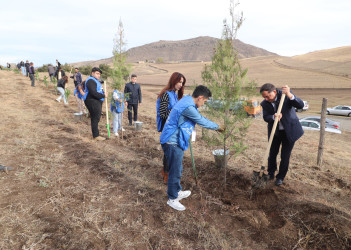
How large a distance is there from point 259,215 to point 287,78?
161 feet

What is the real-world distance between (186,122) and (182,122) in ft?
0.21

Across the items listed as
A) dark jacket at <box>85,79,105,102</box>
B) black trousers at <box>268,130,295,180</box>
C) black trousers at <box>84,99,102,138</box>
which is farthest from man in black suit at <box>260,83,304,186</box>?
black trousers at <box>84,99,102,138</box>

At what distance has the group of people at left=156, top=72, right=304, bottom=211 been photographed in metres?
2.93

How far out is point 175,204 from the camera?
10.7ft

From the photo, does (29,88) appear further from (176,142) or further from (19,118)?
(176,142)

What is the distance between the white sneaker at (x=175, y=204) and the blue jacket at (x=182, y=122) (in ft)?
2.90

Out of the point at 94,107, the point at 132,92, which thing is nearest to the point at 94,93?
the point at 94,107

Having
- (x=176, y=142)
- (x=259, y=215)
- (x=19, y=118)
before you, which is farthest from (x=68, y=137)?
(x=259, y=215)

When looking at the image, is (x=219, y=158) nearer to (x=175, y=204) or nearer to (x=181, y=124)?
(x=175, y=204)

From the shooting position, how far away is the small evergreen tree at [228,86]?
11.6 feet

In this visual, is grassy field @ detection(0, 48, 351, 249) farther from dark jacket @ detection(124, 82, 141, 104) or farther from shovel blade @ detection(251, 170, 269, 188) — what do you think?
dark jacket @ detection(124, 82, 141, 104)

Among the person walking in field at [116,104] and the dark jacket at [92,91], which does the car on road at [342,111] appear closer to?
the person walking in field at [116,104]

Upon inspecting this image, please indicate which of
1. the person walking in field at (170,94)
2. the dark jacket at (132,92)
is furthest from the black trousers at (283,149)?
the dark jacket at (132,92)

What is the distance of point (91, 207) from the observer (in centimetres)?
320
